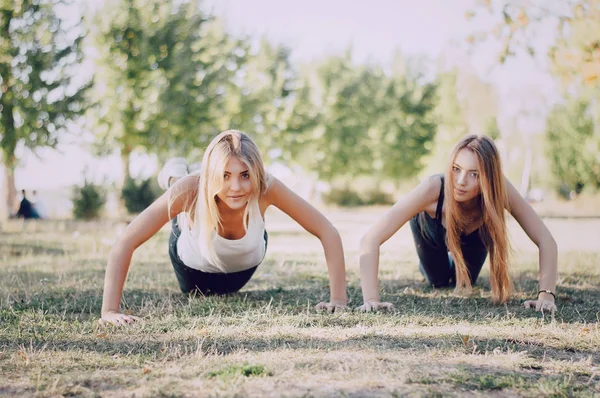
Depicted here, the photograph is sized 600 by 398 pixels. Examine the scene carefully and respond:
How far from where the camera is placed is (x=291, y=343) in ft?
11.4

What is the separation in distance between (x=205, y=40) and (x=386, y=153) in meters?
15.6

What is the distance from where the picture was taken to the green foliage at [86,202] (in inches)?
735

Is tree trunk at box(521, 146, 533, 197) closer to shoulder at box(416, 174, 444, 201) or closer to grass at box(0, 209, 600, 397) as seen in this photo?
grass at box(0, 209, 600, 397)

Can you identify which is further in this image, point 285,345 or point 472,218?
point 472,218

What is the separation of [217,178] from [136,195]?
16.7 meters

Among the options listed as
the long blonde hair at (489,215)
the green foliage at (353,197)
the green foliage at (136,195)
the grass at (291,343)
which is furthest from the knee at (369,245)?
the green foliage at (353,197)

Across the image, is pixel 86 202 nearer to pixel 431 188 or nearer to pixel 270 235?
pixel 270 235

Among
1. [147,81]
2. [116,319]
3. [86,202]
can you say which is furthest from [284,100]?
[116,319]

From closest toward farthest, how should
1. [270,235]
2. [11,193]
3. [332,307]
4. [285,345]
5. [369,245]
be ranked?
1. [285,345]
2. [332,307]
3. [369,245]
4. [270,235]
5. [11,193]

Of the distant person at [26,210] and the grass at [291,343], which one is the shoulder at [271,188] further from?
the distant person at [26,210]

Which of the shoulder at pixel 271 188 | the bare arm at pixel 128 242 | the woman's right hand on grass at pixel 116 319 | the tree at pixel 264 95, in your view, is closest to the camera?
the woman's right hand on grass at pixel 116 319

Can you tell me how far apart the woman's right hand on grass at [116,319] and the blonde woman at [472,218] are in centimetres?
173

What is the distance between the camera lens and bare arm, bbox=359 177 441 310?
4.70 meters

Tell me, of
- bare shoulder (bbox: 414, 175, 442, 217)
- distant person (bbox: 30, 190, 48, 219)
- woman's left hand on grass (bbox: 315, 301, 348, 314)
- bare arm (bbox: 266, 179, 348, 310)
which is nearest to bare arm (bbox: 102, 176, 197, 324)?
bare arm (bbox: 266, 179, 348, 310)
